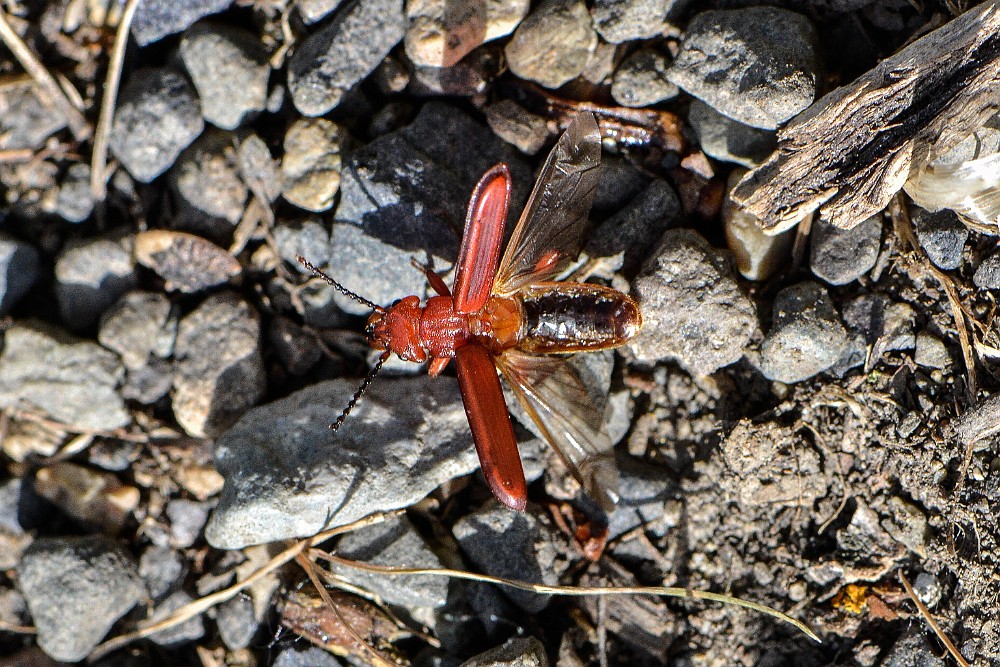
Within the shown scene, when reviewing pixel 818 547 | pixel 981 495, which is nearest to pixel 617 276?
pixel 818 547

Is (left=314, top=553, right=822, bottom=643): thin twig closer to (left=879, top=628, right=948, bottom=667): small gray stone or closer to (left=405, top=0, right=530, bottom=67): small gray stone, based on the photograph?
(left=879, top=628, right=948, bottom=667): small gray stone

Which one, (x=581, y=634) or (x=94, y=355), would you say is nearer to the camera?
(x=581, y=634)

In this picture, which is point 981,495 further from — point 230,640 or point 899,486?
point 230,640

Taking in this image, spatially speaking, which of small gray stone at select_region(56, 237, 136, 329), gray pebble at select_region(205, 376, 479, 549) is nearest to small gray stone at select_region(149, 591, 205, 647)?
gray pebble at select_region(205, 376, 479, 549)

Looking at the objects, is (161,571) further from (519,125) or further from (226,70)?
(519,125)

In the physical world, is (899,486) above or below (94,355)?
below

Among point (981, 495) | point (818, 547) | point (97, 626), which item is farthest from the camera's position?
point (97, 626)
